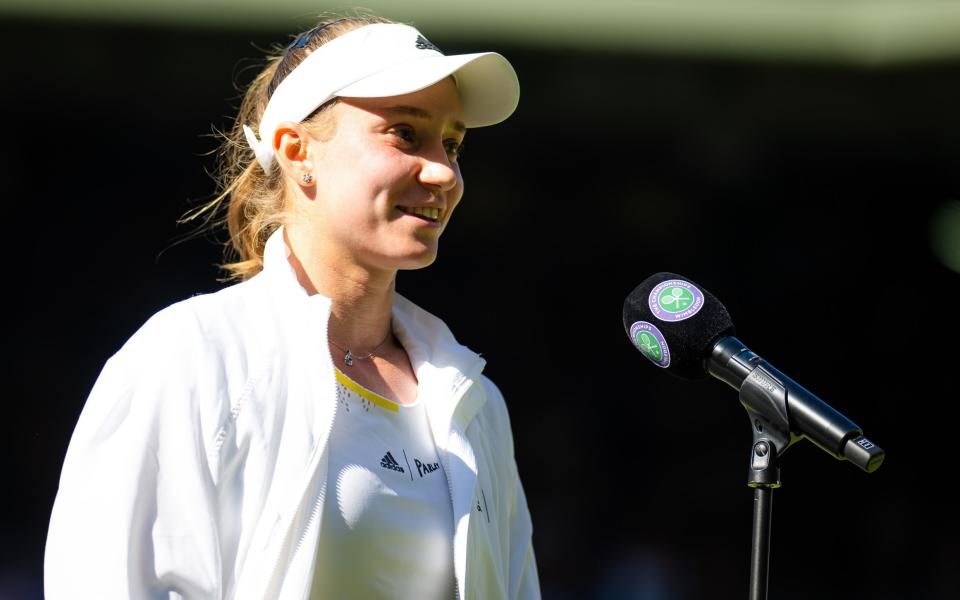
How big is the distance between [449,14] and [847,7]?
73.3 inches

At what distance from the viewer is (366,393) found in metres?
1.88

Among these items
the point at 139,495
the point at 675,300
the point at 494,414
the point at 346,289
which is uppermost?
the point at 675,300

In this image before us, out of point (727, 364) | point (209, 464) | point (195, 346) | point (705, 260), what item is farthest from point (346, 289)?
point (705, 260)

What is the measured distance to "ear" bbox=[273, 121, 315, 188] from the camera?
6.34 feet

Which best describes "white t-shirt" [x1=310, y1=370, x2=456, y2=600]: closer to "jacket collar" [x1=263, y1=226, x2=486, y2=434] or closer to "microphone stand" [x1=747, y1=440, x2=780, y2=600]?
"jacket collar" [x1=263, y1=226, x2=486, y2=434]

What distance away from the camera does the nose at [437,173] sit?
1874 mm

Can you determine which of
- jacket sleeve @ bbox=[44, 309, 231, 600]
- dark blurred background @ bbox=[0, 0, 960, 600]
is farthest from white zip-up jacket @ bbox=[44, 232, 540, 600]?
dark blurred background @ bbox=[0, 0, 960, 600]

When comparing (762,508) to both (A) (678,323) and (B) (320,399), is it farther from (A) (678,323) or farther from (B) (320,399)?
(B) (320,399)

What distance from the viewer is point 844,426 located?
1406mm

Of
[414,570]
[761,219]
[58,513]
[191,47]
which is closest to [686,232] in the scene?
[761,219]

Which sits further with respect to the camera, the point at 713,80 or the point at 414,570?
the point at 713,80

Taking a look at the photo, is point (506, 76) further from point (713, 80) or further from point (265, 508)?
point (713, 80)

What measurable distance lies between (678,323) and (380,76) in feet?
2.18

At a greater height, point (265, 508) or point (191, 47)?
point (191, 47)
